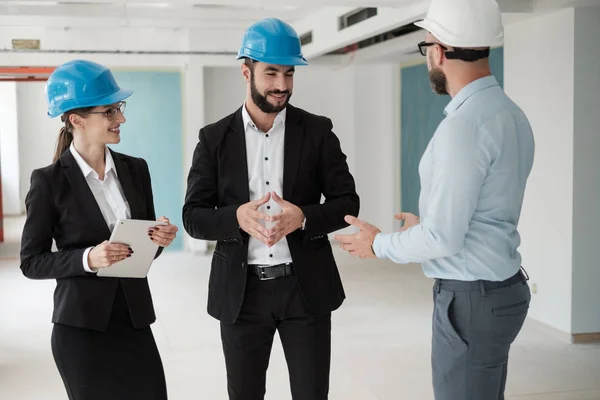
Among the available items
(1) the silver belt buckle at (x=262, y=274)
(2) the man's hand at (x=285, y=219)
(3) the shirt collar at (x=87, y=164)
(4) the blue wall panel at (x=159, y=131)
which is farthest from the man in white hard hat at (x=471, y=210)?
(4) the blue wall panel at (x=159, y=131)

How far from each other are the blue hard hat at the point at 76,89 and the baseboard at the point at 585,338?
190 inches

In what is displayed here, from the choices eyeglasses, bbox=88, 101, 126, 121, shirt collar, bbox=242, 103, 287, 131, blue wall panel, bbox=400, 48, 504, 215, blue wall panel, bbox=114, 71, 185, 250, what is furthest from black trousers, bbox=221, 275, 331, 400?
blue wall panel, bbox=114, 71, 185, 250

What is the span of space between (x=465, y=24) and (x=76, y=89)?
1365 mm

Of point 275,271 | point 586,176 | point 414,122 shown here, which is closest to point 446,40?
point 275,271

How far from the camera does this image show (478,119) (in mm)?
2254

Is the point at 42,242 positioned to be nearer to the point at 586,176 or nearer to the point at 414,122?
the point at 586,176

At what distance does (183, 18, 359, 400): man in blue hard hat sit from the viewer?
9.41 feet

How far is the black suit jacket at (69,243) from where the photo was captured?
2.58 metres

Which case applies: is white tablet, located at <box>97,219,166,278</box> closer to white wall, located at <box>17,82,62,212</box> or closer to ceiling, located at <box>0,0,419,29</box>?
ceiling, located at <box>0,0,419,29</box>

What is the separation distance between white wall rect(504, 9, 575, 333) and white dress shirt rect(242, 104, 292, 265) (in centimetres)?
383

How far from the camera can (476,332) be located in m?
2.32

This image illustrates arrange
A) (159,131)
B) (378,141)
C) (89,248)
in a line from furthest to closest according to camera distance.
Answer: (378,141)
(159,131)
(89,248)

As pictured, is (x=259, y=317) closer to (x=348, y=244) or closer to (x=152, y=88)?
(x=348, y=244)

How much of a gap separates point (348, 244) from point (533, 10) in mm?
4315
